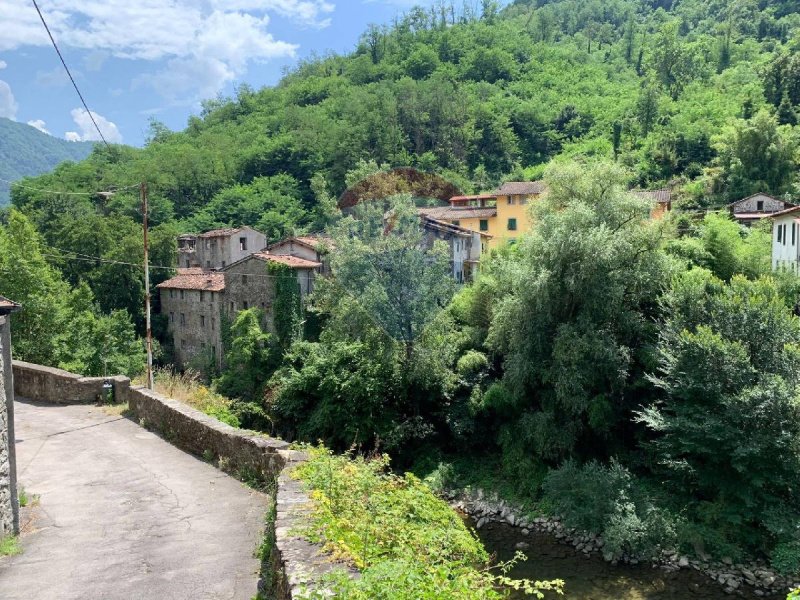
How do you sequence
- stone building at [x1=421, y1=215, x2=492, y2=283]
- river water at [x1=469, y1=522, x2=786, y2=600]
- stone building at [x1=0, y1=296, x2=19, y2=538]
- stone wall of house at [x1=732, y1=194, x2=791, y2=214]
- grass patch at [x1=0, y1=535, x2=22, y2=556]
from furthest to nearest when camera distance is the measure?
stone wall of house at [x1=732, y1=194, x2=791, y2=214]
stone building at [x1=421, y1=215, x2=492, y2=283]
river water at [x1=469, y1=522, x2=786, y2=600]
stone building at [x1=0, y1=296, x2=19, y2=538]
grass patch at [x1=0, y1=535, x2=22, y2=556]

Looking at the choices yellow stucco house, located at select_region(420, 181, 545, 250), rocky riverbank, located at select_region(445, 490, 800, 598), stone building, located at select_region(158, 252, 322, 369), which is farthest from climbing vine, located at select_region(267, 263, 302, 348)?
rocky riverbank, located at select_region(445, 490, 800, 598)

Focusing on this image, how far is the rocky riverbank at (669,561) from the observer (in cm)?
1591

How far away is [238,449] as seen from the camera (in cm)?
1009

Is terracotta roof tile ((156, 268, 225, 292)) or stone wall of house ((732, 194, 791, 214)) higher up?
stone wall of house ((732, 194, 791, 214))

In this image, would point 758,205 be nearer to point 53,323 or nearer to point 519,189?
point 519,189

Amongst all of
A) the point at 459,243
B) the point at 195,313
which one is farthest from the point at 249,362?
the point at 459,243

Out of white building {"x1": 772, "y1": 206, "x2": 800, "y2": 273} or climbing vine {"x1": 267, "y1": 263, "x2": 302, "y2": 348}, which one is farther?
climbing vine {"x1": 267, "y1": 263, "x2": 302, "y2": 348}

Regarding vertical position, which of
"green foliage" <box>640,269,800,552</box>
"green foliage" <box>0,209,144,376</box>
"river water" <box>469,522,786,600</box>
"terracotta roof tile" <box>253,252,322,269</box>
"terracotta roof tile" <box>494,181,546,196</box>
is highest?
"terracotta roof tile" <box>494,181,546,196</box>

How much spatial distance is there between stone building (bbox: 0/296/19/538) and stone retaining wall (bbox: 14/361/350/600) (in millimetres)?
3059

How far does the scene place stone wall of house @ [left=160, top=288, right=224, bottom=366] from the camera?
39.5 metres

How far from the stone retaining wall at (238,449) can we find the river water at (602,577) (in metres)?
8.28

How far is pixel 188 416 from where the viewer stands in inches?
456

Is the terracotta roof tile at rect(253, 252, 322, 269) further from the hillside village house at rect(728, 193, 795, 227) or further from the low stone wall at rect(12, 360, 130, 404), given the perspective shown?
the hillside village house at rect(728, 193, 795, 227)

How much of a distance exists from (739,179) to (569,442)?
39.9 meters
